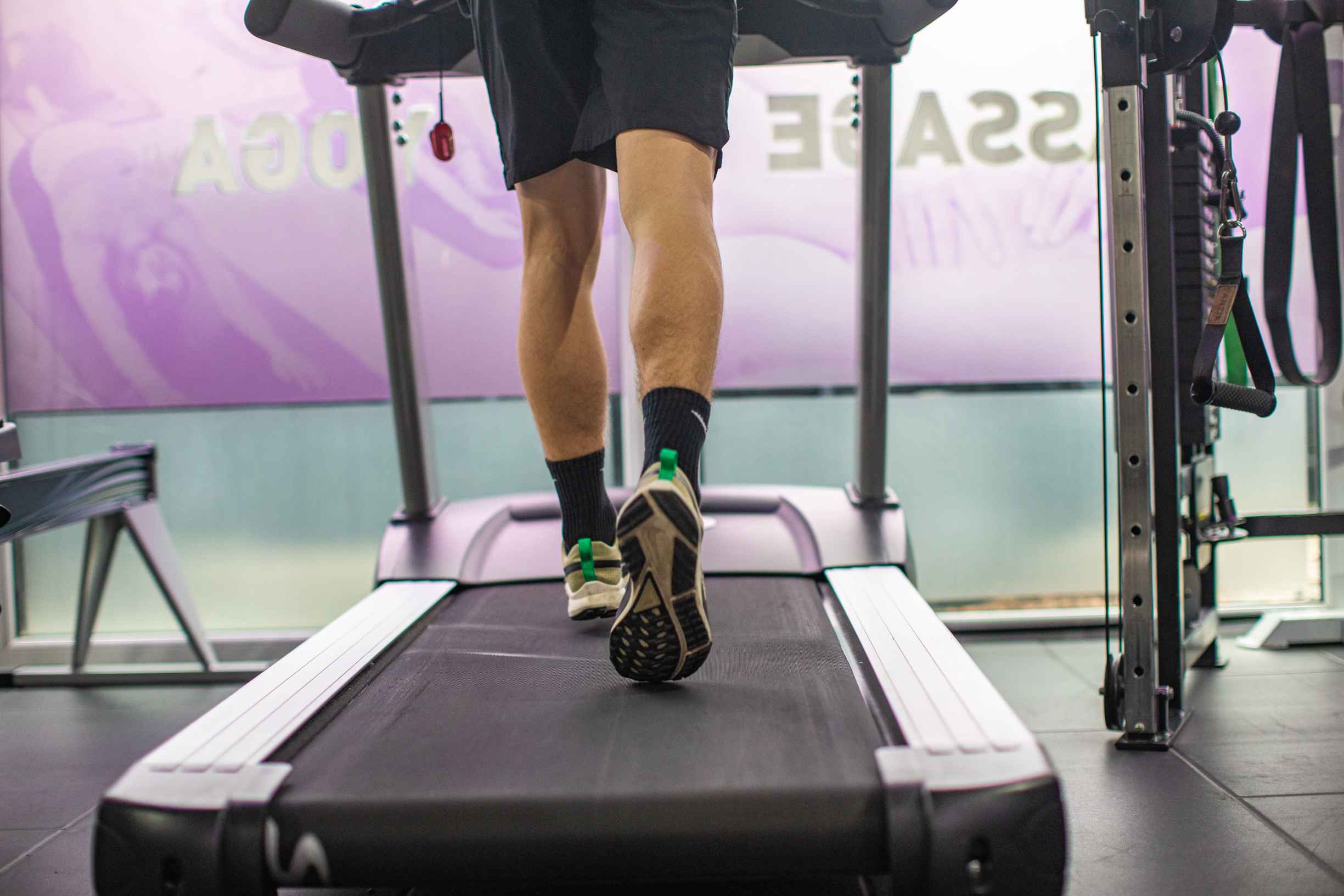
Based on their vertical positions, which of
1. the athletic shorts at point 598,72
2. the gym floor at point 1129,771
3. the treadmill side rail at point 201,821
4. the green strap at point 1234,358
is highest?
the athletic shorts at point 598,72

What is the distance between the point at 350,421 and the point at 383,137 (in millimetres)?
763

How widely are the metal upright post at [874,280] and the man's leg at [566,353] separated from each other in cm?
82

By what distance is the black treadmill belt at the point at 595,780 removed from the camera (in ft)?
2.73

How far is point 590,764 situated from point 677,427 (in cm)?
35

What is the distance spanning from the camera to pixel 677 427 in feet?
3.40

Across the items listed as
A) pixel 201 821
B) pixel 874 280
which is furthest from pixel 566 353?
pixel 874 280

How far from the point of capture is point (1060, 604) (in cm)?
252

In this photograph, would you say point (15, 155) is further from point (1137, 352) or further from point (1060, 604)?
point (1060, 604)

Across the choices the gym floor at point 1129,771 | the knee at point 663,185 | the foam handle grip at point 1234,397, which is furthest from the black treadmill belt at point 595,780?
the foam handle grip at point 1234,397

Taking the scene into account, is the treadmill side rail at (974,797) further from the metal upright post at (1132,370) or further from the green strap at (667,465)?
the metal upright post at (1132,370)

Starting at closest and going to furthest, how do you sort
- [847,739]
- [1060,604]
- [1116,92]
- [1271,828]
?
[847,739], [1271,828], [1116,92], [1060,604]

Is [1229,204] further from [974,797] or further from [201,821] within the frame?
[201,821]

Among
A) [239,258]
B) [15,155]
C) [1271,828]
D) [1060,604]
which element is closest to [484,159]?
[239,258]

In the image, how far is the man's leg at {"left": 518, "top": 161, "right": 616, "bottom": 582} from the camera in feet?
4.62
